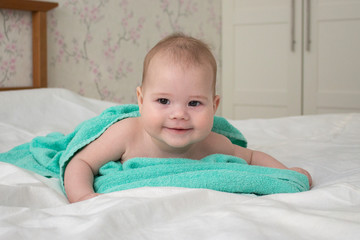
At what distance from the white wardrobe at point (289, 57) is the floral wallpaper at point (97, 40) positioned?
449 millimetres

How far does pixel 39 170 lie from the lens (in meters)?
1.14

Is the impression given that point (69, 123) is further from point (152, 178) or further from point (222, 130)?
point (152, 178)

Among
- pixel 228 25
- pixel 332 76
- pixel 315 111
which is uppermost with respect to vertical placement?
pixel 228 25

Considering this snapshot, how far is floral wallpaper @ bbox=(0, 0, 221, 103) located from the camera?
2.21 meters

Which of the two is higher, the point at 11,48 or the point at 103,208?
the point at 11,48

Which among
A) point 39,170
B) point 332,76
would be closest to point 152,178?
point 39,170

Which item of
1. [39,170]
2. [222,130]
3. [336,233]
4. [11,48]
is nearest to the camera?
[336,233]

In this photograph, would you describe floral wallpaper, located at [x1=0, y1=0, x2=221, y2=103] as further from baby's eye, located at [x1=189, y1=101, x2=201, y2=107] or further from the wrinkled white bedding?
baby's eye, located at [x1=189, y1=101, x2=201, y2=107]

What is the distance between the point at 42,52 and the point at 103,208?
176 cm

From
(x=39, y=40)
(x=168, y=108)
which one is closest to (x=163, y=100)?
(x=168, y=108)

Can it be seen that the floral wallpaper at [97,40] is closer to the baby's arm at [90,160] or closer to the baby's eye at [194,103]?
the baby's arm at [90,160]

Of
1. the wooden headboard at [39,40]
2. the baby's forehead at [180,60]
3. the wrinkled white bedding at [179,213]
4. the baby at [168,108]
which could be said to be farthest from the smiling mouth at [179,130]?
the wooden headboard at [39,40]

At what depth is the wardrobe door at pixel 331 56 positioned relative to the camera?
3131mm

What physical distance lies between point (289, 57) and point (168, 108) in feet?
8.38
